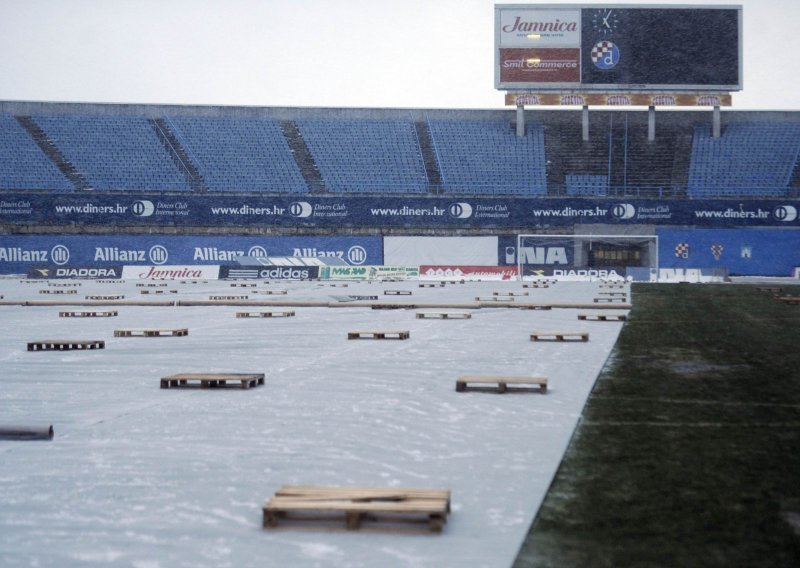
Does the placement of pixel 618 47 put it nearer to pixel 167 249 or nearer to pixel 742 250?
pixel 742 250

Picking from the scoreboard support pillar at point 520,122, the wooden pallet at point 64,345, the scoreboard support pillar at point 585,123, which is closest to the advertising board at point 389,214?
the scoreboard support pillar at point 585,123

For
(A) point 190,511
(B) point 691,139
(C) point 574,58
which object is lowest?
(A) point 190,511

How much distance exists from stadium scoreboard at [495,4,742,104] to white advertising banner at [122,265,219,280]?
72.5ft

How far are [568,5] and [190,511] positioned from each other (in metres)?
58.3

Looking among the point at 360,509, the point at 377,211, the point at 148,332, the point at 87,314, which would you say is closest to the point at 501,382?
the point at 360,509

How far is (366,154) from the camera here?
203ft

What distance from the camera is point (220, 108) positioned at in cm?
6431

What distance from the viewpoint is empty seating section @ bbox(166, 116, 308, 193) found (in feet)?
196

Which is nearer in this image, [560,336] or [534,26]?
[560,336]

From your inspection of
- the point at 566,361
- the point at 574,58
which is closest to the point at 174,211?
A: the point at 574,58

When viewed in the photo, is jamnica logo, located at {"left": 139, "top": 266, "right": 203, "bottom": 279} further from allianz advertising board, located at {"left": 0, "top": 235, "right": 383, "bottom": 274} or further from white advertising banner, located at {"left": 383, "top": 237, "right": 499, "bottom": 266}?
white advertising banner, located at {"left": 383, "top": 237, "right": 499, "bottom": 266}

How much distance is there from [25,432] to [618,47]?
56582mm

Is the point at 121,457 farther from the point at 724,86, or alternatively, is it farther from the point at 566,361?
the point at 724,86

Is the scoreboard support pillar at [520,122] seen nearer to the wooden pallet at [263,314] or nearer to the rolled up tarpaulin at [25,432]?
the wooden pallet at [263,314]
